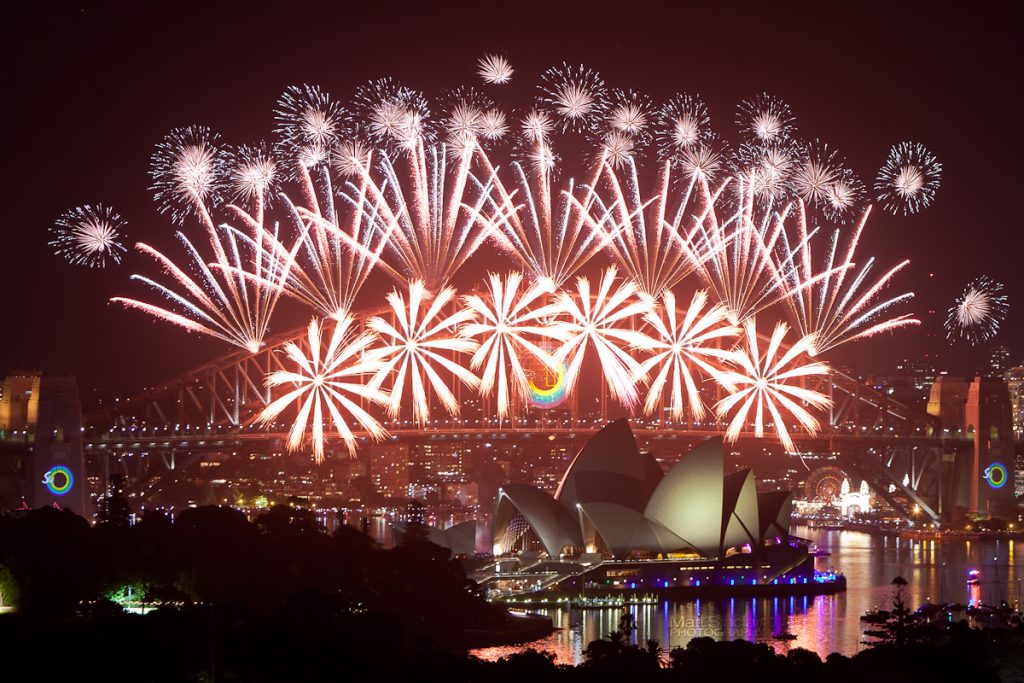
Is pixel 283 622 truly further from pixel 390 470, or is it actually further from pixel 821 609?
pixel 390 470

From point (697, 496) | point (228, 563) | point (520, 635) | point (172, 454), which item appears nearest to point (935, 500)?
point (697, 496)

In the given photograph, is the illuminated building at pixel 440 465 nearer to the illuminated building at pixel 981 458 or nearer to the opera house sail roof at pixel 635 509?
the illuminated building at pixel 981 458

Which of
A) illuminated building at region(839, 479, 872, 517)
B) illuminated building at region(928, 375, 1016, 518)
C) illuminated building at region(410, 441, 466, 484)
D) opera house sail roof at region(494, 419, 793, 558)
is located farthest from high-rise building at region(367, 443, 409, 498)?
opera house sail roof at region(494, 419, 793, 558)

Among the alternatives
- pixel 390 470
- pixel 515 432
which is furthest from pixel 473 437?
pixel 390 470

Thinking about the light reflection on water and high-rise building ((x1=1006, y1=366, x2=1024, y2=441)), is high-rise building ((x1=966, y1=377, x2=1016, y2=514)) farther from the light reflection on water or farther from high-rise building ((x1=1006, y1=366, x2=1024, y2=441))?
high-rise building ((x1=1006, y1=366, x2=1024, y2=441))

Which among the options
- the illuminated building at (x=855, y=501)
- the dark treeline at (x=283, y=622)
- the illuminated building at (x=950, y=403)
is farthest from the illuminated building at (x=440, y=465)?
the dark treeline at (x=283, y=622)

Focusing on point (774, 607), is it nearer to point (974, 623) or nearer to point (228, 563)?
point (974, 623)
